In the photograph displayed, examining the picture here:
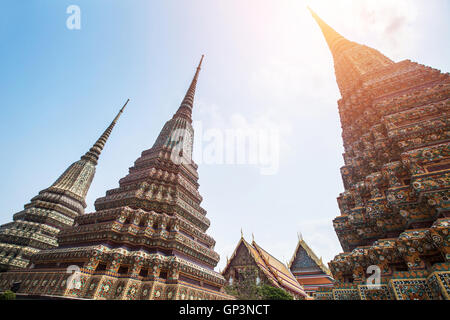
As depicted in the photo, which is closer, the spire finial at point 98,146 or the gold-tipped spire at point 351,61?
the gold-tipped spire at point 351,61

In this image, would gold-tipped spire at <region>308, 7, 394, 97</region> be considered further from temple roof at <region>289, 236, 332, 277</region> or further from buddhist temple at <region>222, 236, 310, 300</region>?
temple roof at <region>289, 236, 332, 277</region>

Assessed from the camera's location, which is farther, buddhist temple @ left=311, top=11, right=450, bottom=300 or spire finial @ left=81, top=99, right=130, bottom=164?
spire finial @ left=81, top=99, right=130, bottom=164

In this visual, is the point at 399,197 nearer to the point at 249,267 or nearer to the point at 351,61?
the point at 351,61

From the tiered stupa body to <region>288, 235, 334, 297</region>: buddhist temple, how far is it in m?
16.7

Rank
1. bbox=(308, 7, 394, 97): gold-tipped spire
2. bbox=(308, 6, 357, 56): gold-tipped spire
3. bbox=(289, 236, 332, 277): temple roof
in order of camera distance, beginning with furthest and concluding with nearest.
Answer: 1. bbox=(289, 236, 332, 277): temple roof
2. bbox=(308, 6, 357, 56): gold-tipped spire
3. bbox=(308, 7, 394, 97): gold-tipped spire

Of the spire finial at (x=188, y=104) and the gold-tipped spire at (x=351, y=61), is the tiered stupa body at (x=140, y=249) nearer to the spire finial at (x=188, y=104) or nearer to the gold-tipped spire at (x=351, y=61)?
the spire finial at (x=188, y=104)

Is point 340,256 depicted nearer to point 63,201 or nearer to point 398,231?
point 398,231

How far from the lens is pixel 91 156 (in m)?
20.6

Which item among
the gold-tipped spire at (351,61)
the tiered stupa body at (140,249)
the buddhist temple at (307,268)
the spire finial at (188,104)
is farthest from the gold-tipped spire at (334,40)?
the buddhist temple at (307,268)

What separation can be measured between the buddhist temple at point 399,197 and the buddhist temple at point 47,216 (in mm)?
14949

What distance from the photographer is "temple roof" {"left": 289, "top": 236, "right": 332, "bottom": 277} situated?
2539cm

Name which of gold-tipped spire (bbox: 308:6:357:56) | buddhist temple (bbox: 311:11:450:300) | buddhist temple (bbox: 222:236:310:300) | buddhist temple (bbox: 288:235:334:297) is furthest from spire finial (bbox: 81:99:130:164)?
buddhist temple (bbox: 288:235:334:297)

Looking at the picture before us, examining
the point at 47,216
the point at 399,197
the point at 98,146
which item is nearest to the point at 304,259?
the point at 399,197

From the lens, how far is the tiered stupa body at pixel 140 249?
8.05 m
